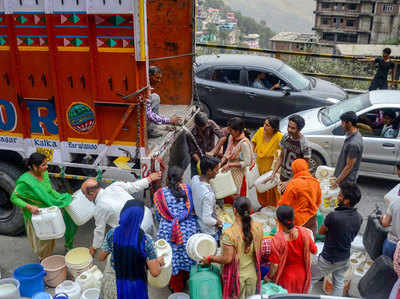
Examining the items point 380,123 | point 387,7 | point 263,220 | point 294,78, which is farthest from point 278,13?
point 263,220

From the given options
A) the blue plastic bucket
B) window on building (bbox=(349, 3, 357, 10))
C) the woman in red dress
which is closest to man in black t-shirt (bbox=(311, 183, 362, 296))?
the woman in red dress

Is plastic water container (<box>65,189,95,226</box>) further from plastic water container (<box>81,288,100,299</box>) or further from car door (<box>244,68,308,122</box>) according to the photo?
Result: car door (<box>244,68,308,122</box>)

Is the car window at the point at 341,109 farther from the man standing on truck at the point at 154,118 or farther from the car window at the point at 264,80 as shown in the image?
the man standing on truck at the point at 154,118

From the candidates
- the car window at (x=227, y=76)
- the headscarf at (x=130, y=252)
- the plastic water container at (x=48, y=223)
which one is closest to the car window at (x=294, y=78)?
the car window at (x=227, y=76)

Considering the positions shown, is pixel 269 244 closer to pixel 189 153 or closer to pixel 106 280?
pixel 106 280

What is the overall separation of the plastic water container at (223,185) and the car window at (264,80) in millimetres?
4125

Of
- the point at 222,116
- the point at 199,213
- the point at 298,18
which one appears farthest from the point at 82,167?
the point at 298,18

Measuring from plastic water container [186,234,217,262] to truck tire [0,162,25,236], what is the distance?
252 cm

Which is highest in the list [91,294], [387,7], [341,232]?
[387,7]

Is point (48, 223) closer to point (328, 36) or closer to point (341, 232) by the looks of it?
point (341, 232)

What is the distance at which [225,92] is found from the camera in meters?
8.88

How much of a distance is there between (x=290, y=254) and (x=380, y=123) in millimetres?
4239

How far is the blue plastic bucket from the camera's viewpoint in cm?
415

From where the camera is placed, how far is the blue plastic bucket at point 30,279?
4148 mm
